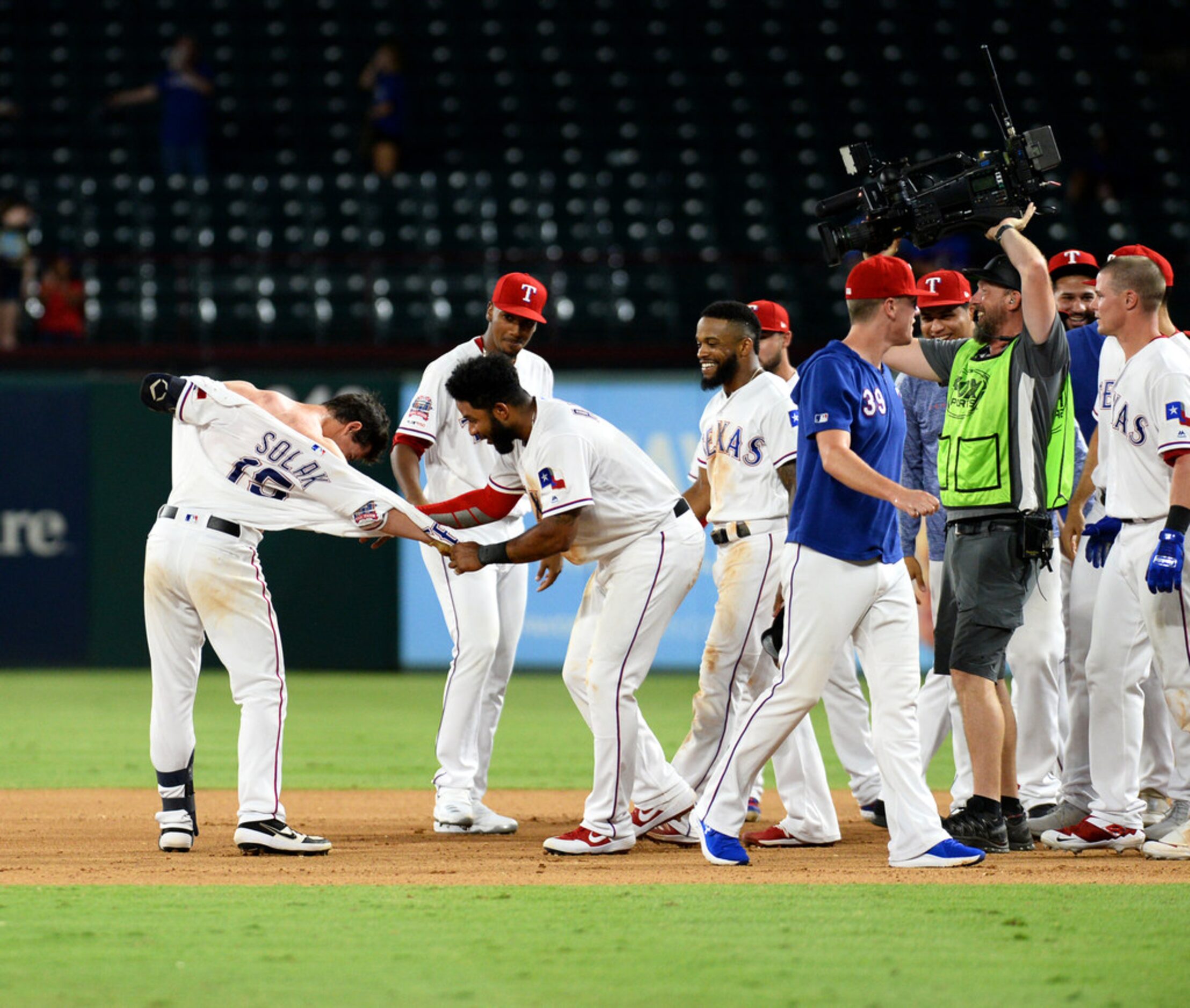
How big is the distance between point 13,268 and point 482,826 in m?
10.8

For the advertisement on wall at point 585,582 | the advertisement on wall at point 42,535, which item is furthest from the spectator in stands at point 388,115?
the advertisement on wall at point 42,535

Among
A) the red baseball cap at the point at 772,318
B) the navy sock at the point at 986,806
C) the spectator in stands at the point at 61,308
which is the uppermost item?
the spectator in stands at the point at 61,308

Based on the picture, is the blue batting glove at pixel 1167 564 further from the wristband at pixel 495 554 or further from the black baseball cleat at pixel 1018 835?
the wristband at pixel 495 554

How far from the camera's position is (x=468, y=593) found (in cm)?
714

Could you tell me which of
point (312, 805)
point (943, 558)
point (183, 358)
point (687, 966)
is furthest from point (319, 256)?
point (687, 966)

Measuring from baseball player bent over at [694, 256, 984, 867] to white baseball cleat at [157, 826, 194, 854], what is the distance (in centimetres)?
207

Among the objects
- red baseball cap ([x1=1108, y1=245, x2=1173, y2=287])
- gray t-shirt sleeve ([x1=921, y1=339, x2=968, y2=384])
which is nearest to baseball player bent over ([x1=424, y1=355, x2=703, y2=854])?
gray t-shirt sleeve ([x1=921, y1=339, x2=968, y2=384])

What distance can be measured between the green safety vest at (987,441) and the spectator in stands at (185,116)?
13184 millimetres

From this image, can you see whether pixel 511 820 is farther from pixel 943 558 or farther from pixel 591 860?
pixel 943 558

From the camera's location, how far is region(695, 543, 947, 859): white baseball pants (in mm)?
5688

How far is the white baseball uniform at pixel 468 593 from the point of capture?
709 centimetres

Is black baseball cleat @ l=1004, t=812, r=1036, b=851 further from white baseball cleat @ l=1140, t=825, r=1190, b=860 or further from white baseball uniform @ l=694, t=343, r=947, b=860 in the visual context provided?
white baseball uniform @ l=694, t=343, r=947, b=860

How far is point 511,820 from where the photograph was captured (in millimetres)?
6992

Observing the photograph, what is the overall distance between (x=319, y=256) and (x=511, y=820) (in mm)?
10487
